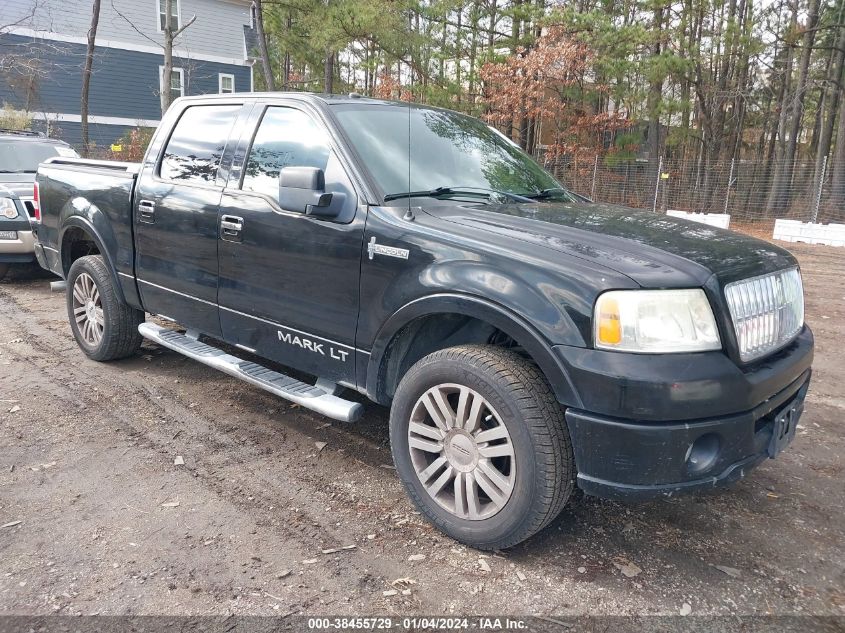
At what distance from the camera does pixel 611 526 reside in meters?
3.13

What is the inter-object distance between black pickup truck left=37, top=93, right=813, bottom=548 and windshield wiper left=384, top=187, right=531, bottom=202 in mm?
16

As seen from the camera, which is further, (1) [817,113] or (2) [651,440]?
(1) [817,113]

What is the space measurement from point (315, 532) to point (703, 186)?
2103 centimetres

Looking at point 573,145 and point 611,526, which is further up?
point 573,145

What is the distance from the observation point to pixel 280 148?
3797mm

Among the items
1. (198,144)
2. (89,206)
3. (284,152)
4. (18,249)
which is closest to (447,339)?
(284,152)

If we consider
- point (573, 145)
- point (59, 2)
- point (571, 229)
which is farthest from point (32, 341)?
point (59, 2)

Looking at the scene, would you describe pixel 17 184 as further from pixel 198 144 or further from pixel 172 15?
pixel 172 15

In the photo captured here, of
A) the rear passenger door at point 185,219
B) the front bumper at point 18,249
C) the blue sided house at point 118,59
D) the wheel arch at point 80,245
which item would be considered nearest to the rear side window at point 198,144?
the rear passenger door at point 185,219

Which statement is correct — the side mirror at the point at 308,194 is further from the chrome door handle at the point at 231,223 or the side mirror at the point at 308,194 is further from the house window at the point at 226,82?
the house window at the point at 226,82

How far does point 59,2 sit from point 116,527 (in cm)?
2615

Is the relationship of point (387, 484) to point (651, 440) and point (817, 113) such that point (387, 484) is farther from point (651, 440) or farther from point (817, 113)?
point (817, 113)

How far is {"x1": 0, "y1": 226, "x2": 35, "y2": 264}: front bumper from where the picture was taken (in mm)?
8211

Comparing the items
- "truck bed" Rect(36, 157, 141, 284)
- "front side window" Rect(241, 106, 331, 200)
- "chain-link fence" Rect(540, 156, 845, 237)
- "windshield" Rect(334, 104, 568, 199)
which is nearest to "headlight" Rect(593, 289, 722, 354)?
"windshield" Rect(334, 104, 568, 199)
